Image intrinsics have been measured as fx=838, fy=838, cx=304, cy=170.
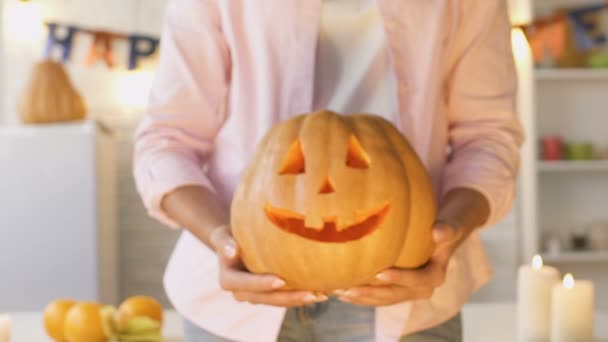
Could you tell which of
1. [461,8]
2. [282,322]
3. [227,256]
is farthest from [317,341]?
[461,8]

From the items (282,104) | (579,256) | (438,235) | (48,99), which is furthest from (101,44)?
(438,235)

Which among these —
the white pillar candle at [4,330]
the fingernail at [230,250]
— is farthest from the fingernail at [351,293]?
the white pillar candle at [4,330]

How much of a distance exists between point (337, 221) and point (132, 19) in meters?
3.02

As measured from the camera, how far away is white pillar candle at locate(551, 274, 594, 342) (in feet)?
5.46

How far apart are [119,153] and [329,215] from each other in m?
2.99

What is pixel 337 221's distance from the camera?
757mm

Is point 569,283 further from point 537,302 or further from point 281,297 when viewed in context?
point 281,297

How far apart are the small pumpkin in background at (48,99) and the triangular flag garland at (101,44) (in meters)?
0.19

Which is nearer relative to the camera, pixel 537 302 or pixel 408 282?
pixel 408 282

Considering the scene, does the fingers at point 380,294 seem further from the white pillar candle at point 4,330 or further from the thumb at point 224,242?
the white pillar candle at point 4,330

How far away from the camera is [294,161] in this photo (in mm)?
803

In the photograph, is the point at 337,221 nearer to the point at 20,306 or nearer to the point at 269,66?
the point at 269,66

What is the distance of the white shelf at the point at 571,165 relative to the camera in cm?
333

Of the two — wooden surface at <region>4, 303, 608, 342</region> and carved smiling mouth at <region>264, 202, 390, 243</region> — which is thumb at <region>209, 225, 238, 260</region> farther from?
wooden surface at <region>4, 303, 608, 342</region>
